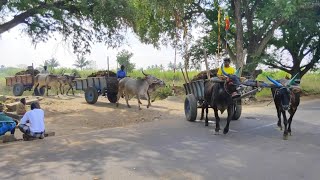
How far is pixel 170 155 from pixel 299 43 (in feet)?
73.4

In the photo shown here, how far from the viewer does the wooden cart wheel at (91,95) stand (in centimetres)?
A: 1958

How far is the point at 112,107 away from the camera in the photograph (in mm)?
18516

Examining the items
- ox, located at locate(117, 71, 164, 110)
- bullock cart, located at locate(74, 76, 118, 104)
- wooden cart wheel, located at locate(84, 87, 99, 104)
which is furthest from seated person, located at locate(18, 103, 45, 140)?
wooden cart wheel, located at locate(84, 87, 99, 104)

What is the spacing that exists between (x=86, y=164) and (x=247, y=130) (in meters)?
5.72

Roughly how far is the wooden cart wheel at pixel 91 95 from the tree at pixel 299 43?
11.5 meters

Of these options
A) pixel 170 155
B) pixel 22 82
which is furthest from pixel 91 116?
pixel 22 82

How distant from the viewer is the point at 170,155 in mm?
8273

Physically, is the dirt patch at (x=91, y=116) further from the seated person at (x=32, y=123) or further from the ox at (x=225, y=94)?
the ox at (x=225, y=94)

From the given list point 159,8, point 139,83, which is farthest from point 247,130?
point 159,8

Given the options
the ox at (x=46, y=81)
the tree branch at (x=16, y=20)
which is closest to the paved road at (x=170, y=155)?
the tree branch at (x=16, y=20)

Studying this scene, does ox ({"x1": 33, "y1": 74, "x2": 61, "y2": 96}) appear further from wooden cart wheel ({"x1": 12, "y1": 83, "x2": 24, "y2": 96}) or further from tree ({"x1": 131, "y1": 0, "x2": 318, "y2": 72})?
tree ({"x1": 131, "y1": 0, "x2": 318, "y2": 72})

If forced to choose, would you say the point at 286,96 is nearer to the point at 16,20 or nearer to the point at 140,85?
the point at 140,85

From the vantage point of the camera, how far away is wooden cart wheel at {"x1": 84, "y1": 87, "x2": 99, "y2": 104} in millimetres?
19575

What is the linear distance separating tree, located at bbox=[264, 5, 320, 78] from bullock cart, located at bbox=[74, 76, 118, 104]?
10663 millimetres
